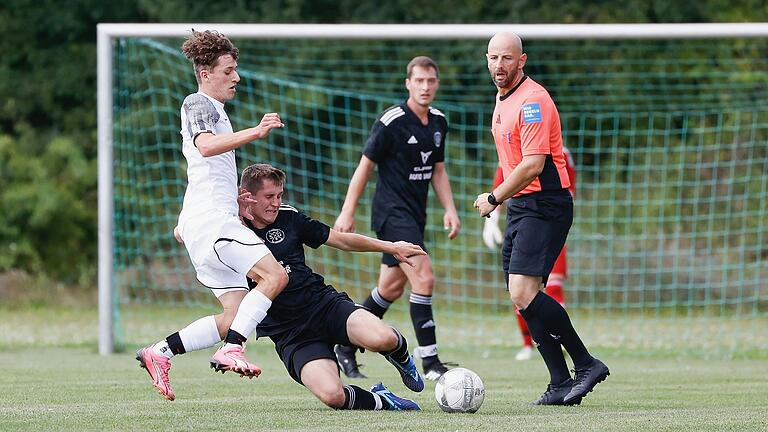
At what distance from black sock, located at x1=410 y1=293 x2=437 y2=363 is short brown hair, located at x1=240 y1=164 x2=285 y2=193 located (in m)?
2.28

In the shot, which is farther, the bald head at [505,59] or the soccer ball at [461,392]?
the bald head at [505,59]

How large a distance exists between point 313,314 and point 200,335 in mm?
548

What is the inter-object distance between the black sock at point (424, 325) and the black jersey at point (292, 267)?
6.56 feet

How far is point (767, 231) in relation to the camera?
16.1 meters

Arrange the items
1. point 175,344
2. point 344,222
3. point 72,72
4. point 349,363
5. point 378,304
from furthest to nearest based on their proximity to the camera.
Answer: point 72,72
point 378,304
point 349,363
point 344,222
point 175,344

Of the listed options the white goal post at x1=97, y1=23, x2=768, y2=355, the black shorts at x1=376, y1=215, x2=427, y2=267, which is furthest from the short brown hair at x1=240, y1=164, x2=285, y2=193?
the white goal post at x1=97, y1=23, x2=768, y2=355

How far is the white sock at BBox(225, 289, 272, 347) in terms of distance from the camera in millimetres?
5867

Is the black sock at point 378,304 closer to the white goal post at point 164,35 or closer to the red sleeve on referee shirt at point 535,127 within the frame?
the red sleeve on referee shirt at point 535,127

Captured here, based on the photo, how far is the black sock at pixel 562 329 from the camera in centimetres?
635

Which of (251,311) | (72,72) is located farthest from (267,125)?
(72,72)

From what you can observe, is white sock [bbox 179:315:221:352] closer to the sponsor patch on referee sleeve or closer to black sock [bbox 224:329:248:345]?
black sock [bbox 224:329:248:345]

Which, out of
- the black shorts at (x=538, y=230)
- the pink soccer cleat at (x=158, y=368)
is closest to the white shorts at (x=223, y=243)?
the pink soccer cleat at (x=158, y=368)

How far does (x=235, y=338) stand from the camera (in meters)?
5.82

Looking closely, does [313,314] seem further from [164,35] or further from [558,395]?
[164,35]
